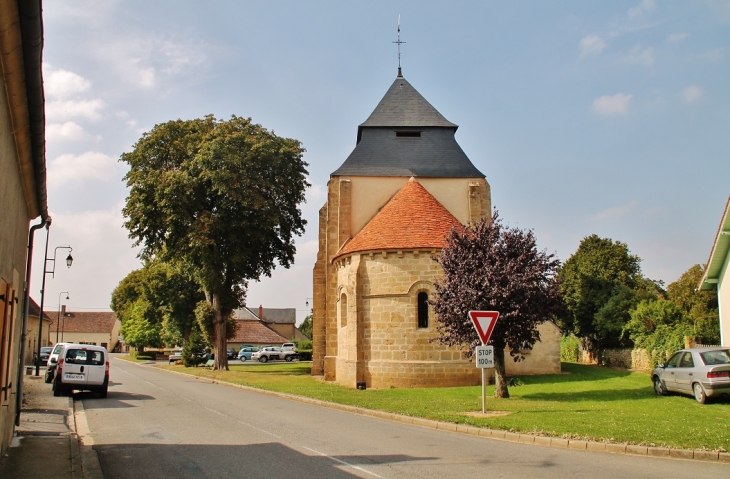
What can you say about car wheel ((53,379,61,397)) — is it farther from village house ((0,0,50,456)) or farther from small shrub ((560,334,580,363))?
small shrub ((560,334,580,363))

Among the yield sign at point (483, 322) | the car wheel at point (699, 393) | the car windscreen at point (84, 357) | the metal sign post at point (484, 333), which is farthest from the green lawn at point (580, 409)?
the car windscreen at point (84, 357)

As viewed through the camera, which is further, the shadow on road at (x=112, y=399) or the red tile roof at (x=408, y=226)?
the red tile roof at (x=408, y=226)

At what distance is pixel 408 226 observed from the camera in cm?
2503

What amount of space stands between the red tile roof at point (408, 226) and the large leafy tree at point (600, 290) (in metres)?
16.1

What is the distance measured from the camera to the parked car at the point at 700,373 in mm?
15367

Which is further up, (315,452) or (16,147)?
(16,147)

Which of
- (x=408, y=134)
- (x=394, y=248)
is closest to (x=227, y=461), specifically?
(x=394, y=248)

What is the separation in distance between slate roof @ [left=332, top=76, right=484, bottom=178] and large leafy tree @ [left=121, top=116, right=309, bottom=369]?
5.92 meters

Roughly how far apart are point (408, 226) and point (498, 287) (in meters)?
7.51

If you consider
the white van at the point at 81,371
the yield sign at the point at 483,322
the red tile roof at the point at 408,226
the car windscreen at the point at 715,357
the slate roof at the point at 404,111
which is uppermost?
the slate roof at the point at 404,111

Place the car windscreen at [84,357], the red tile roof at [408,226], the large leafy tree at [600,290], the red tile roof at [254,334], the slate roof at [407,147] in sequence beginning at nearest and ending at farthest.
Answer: the car windscreen at [84,357]
the red tile roof at [408,226]
the slate roof at [407,147]
the large leafy tree at [600,290]
the red tile roof at [254,334]

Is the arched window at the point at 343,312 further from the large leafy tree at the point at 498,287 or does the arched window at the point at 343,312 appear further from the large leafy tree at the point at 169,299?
the large leafy tree at the point at 169,299

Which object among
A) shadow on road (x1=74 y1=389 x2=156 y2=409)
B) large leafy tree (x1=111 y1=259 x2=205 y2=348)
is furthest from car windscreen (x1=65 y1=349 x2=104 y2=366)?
large leafy tree (x1=111 y1=259 x2=205 y2=348)

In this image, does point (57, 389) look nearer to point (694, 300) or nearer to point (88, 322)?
point (694, 300)
